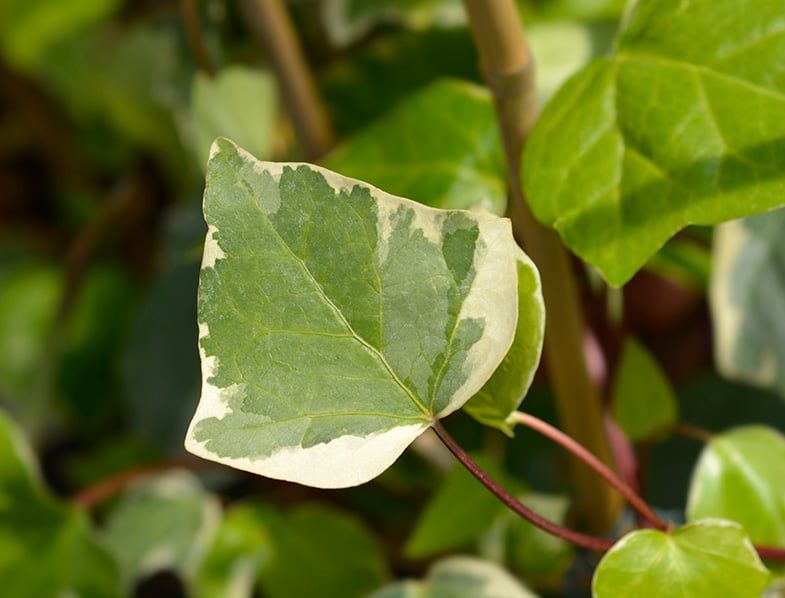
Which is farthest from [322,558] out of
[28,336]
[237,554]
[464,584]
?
[28,336]

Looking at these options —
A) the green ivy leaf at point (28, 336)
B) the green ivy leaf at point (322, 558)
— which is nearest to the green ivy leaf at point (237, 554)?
the green ivy leaf at point (322, 558)

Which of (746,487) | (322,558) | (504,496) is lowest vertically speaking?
(322,558)

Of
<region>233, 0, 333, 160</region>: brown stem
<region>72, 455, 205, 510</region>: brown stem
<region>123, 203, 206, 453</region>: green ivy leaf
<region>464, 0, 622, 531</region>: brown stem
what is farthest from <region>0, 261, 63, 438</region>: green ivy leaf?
<region>464, 0, 622, 531</region>: brown stem

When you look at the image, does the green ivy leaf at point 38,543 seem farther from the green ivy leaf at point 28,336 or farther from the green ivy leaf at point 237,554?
the green ivy leaf at point 28,336

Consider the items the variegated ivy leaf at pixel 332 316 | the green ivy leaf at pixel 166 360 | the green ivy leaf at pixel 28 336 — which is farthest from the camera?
the green ivy leaf at pixel 28 336

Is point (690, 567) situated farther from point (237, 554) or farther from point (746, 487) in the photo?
A: point (237, 554)

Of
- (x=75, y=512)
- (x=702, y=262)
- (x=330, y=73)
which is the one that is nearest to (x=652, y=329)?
(x=702, y=262)

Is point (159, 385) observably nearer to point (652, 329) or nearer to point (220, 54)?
point (220, 54)
